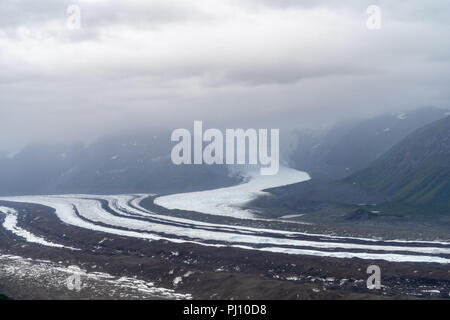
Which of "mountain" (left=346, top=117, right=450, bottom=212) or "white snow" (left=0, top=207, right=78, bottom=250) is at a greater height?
"mountain" (left=346, top=117, right=450, bottom=212)

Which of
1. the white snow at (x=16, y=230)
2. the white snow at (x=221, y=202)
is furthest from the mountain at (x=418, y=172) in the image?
the white snow at (x=16, y=230)

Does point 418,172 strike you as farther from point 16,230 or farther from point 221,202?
point 16,230

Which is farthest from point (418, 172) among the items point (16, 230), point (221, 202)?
point (16, 230)

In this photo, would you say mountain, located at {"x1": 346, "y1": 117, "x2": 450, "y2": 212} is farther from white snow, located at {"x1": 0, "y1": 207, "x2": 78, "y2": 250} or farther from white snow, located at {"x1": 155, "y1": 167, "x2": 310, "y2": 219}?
white snow, located at {"x1": 0, "y1": 207, "x2": 78, "y2": 250}

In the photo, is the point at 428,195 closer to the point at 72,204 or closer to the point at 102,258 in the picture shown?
the point at 102,258

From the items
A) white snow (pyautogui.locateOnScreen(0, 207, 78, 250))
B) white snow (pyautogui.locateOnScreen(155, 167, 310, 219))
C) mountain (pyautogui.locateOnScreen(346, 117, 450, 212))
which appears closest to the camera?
white snow (pyautogui.locateOnScreen(0, 207, 78, 250))

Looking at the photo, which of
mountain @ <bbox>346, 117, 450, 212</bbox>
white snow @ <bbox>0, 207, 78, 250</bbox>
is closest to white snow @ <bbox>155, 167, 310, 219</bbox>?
mountain @ <bbox>346, 117, 450, 212</bbox>

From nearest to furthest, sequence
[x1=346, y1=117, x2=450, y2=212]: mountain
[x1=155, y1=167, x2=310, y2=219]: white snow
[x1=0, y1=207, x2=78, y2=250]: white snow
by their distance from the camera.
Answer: [x1=0, y1=207, x2=78, y2=250]: white snow → [x1=346, y1=117, x2=450, y2=212]: mountain → [x1=155, y1=167, x2=310, y2=219]: white snow

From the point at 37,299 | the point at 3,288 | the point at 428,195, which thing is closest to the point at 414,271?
the point at 37,299

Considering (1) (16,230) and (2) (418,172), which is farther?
(2) (418,172)
